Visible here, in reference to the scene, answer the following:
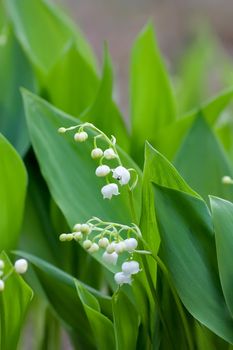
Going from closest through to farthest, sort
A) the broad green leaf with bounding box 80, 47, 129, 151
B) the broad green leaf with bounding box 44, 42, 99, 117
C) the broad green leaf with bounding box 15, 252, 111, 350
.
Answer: the broad green leaf with bounding box 15, 252, 111, 350 → the broad green leaf with bounding box 80, 47, 129, 151 → the broad green leaf with bounding box 44, 42, 99, 117

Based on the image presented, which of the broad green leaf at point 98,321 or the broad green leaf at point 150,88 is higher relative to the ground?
the broad green leaf at point 150,88

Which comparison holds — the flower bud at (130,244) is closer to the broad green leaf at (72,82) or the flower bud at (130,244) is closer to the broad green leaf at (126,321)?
the broad green leaf at (126,321)

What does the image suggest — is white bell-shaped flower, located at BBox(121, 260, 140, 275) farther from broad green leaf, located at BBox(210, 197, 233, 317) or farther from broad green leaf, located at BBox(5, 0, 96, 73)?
broad green leaf, located at BBox(5, 0, 96, 73)

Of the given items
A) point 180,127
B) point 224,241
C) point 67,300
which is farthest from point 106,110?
point 224,241

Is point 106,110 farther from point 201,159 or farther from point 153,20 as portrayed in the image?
point 153,20

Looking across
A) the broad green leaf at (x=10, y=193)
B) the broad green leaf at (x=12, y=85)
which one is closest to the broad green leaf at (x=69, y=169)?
the broad green leaf at (x=10, y=193)

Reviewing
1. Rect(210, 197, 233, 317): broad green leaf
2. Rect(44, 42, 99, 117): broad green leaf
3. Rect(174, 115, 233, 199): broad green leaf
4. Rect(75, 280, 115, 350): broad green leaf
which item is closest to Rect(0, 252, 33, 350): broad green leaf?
Rect(75, 280, 115, 350): broad green leaf
